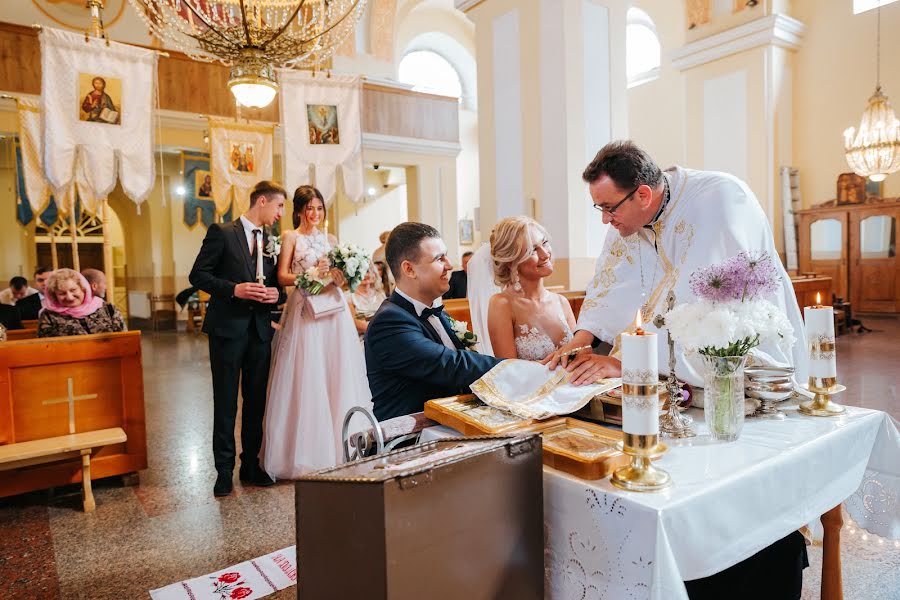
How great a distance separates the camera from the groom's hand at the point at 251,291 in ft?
12.4

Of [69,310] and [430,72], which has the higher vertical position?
[430,72]

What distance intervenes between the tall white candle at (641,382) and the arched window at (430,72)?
718 inches

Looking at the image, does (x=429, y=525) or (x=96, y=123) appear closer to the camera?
(x=429, y=525)

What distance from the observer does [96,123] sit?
18.1 feet

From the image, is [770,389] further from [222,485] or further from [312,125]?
[312,125]

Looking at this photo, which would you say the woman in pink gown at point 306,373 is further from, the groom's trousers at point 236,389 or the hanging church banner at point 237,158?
the hanging church banner at point 237,158

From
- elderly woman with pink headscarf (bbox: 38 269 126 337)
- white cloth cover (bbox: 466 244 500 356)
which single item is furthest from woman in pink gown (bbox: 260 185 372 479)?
elderly woman with pink headscarf (bbox: 38 269 126 337)

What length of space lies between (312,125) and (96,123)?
2.32 metres

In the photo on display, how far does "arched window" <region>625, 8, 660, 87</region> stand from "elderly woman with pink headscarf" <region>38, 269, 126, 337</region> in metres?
15.7

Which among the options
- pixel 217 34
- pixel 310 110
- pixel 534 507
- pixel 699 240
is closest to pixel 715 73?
pixel 310 110

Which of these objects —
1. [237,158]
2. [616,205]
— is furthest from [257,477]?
[237,158]

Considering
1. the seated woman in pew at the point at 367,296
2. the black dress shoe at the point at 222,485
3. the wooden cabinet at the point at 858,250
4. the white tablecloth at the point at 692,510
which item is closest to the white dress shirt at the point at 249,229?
the black dress shoe at the point at 222,485

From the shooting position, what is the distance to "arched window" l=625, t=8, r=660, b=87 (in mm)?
16608

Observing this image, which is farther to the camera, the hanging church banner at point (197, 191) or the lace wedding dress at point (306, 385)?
the hanging church banner at point (197, 191)
